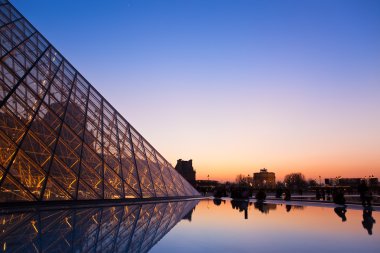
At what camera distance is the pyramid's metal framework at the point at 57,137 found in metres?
15.5

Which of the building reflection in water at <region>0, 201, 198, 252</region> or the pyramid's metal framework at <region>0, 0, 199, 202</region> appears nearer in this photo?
the building reflection in water at <region>0, 201, 198, 252</region>

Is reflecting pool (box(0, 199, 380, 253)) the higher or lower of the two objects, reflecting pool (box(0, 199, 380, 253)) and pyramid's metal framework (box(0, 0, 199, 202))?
the lower

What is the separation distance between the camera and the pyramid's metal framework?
1552 cm

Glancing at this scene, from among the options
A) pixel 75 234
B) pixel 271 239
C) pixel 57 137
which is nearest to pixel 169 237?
pixel 75 234

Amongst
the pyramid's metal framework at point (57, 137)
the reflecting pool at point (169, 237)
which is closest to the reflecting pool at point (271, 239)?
the reflecting pool at point (169, 237)

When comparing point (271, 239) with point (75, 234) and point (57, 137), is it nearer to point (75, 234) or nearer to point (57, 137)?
point (75, 234)

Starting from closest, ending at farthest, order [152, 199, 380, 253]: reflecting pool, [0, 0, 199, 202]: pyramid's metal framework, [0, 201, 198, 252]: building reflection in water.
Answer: [0, 201, 198, 252]: building reflection in water, [152, 199, 380, 253]: reflecting pool, [0, 0, 199, 202]: pyramid's metal framework

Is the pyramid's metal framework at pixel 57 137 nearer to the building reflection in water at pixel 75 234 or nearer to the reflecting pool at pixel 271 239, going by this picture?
the building reflection in water at pixel 75 234

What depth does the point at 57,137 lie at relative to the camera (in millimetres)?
17938

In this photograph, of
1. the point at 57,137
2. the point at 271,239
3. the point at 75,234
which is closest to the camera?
the point at 271,239

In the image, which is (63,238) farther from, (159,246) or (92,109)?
(92,109)

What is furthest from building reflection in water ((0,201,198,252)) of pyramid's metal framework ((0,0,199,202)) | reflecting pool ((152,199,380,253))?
pyramid's metal framework ((0,0,199,202))

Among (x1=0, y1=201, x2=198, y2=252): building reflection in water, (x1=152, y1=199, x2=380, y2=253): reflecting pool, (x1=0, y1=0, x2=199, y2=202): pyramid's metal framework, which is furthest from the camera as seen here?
(x1=0, y1=0, x2=199, y2=202): pyramid's metal framework

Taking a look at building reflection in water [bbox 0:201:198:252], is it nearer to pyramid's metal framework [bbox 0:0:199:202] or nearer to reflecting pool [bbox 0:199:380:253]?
reflecting pool [bbox 0:199:380:253]
